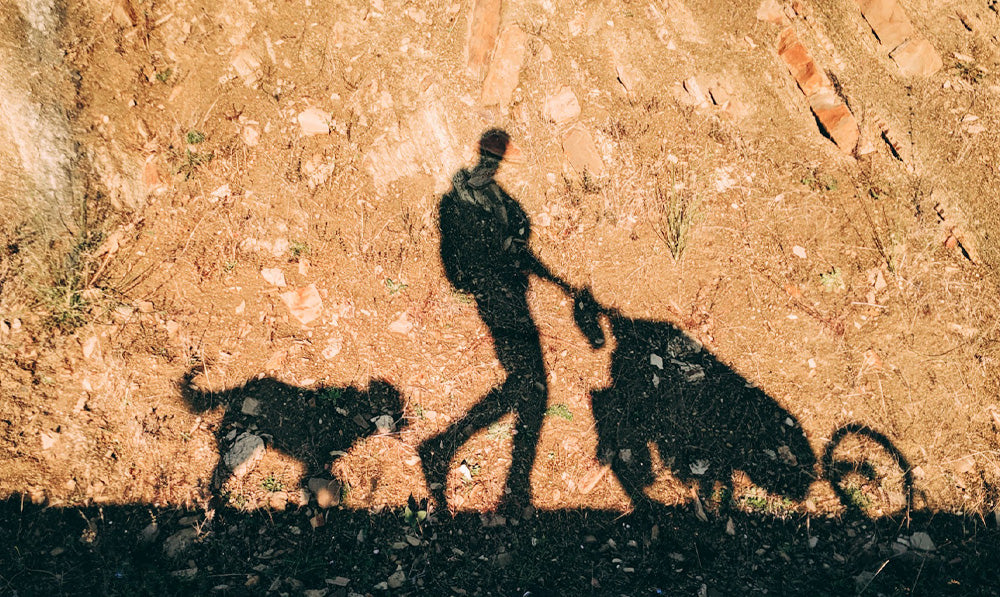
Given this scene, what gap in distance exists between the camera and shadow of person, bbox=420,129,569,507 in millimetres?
3143

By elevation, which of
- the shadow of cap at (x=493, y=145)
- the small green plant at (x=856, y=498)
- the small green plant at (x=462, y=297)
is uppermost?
the shadow of cap at (x=493, y=145)

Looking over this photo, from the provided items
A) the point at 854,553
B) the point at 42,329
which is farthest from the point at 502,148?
the point at 854,553

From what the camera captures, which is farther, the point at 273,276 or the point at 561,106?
the point at 561,106

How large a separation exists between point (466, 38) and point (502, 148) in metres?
0.92

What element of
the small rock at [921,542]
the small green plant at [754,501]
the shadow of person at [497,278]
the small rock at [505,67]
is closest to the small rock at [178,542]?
the shadow of person at [497,278]

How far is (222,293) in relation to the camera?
3232 millimetres

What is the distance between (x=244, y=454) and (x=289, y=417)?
1.02ft

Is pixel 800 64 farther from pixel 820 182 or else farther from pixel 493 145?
pixel 493 145

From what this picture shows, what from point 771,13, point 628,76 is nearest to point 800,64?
point 771,13

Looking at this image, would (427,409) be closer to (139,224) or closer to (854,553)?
(139,224)

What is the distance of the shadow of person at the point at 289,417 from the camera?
2904 mm

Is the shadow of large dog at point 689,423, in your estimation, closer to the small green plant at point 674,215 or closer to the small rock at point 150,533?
the small green plant at point 674,215

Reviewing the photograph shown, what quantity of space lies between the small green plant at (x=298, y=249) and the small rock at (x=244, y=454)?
120cm

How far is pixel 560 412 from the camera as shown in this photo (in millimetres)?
3199
